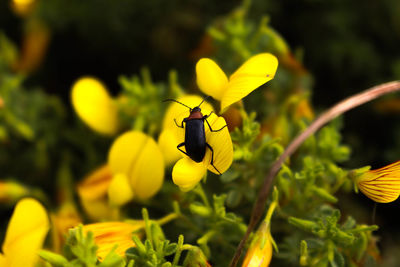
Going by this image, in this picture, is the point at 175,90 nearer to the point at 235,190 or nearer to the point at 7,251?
the point at 235,190

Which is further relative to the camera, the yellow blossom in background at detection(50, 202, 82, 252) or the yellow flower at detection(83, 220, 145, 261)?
the yellow blossom in background at detection(50, 202, 82, 252)

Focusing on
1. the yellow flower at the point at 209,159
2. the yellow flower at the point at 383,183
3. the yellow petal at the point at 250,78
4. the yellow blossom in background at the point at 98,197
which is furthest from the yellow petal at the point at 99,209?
the yellow flower at the point at 383,183

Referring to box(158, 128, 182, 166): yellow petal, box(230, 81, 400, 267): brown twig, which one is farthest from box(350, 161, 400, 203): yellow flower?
box(158, 128, 182, 166): yellow petal

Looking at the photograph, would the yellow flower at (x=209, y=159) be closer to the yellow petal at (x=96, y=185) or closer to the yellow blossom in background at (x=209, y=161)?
the yellow blossom in background at (x=209, y=161)

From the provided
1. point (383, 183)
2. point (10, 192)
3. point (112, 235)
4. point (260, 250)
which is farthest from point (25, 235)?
point (383, 183)

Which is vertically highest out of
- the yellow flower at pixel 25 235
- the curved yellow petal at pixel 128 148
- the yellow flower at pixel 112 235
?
the curved yellow petal at pixel 128 148

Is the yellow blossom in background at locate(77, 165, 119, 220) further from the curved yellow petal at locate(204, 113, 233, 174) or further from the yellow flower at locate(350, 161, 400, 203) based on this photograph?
the yellow flower at locate(350, 161, 400, 203)

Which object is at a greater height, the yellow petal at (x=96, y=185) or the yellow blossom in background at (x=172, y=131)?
the yellow blossom in background at (x=172, y=131)
